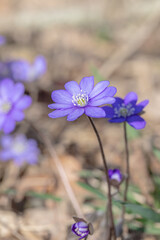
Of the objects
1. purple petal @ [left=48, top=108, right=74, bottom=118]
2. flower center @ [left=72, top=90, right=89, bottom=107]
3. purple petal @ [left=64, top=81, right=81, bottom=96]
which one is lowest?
purple petal @ [left=48, top=108, right=74, bottom=118]

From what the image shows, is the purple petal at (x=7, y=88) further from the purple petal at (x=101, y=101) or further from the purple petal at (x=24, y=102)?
the purple petal at (x=101, y=101)

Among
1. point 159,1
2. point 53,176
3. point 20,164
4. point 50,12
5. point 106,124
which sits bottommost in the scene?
point 53,176

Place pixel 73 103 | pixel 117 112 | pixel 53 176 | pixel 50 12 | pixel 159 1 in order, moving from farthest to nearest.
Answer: pixel 50 12 → pixel 159 1 → pixel 53 176 → pixel 117 112 → pixel 73 103

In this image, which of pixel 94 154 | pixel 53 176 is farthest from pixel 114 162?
pixel 53 176

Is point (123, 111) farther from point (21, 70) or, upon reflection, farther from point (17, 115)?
point (21, 70)

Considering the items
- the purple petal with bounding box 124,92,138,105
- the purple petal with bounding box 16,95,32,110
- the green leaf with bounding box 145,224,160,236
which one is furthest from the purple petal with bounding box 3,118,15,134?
the green leaf with bounding box 145,224,160,236

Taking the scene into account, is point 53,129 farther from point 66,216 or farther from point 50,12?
point 50,12

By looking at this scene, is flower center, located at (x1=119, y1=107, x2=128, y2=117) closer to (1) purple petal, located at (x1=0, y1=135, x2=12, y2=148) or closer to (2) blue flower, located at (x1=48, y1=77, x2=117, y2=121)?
(2) blue flower, located at (x1=48, y1=77, x2=117, y2=121)

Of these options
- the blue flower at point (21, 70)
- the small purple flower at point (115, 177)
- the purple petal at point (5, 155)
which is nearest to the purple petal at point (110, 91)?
the small purple flower at point (115, 177)

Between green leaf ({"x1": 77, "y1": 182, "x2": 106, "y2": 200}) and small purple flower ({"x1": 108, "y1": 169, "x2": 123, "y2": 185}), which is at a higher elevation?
green leaf ({"x1": 77, "y1": 182, "x2": 106, "y2": 200})
